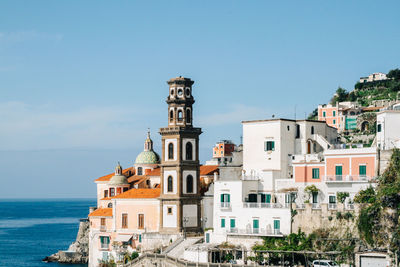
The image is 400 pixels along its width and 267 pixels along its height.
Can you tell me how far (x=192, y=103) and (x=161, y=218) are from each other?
11965 mm

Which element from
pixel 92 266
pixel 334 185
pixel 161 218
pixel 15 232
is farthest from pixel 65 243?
pixel 334 185

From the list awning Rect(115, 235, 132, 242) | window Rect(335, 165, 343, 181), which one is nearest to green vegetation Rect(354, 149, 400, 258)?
window Rect(335, 165, 343, 181)

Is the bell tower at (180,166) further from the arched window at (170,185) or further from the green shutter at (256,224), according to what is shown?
the green shutter at (256,224)

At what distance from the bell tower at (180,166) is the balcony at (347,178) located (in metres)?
16.5

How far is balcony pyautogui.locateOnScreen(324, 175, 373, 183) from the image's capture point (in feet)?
187

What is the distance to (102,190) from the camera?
8794cm

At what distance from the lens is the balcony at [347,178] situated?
5685 centimetres

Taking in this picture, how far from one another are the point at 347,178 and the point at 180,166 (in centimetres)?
1883

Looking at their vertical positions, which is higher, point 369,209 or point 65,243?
point 369,209

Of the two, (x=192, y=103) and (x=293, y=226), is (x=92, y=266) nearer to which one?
(x=192, y=103)

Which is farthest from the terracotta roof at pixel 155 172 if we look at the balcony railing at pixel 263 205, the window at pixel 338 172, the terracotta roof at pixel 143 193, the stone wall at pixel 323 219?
the window at pixel 338 172

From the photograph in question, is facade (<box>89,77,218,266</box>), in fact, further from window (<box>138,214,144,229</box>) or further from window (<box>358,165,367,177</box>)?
window (<box>358,165,367,177</box>)

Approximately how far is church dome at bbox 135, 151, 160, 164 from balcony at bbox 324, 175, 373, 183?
3326 centimetres

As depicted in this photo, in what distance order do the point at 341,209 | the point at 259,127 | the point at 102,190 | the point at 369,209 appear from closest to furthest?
the point at 369,209 → the point at 341,209 → the point at 259,127 → the point at 102,190
